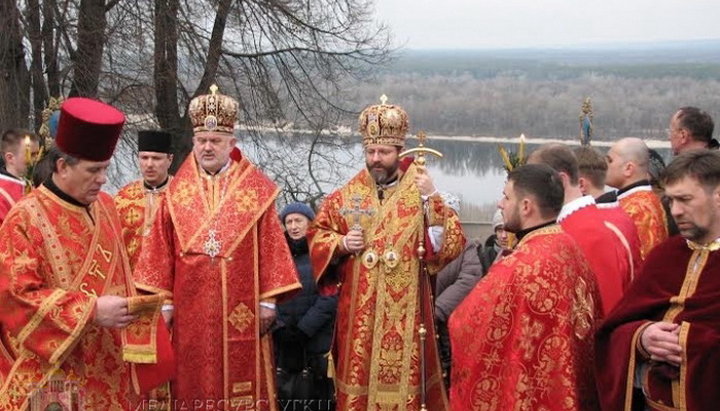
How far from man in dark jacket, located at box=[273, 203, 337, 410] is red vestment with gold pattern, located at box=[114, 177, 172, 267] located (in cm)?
114

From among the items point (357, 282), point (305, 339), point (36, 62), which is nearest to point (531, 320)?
point (357, 282)

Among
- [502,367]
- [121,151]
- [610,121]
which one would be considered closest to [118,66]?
[121,151]

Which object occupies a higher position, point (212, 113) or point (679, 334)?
point (212, 113)

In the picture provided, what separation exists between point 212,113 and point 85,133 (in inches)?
76.4

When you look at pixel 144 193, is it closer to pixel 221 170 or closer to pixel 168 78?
pixel 221 170

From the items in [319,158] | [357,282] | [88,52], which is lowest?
[319,158]

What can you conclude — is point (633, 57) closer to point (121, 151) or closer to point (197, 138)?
point (121, 151)

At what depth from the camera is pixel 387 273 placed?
6.94m

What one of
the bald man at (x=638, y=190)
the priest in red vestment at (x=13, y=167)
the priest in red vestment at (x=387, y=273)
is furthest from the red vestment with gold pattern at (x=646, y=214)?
the priest in red vestment at (x=13, y=167)

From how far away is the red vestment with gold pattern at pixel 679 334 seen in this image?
4.43 metres

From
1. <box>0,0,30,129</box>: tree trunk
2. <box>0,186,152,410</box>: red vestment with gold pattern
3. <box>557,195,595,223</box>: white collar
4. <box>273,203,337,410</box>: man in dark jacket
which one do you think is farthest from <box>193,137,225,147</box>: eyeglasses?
<box>0,0,30,129</box>: tree trunk

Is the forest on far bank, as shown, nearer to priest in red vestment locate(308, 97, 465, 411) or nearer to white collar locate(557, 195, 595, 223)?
priest in red vestment locate(308, 97, 465, 411)

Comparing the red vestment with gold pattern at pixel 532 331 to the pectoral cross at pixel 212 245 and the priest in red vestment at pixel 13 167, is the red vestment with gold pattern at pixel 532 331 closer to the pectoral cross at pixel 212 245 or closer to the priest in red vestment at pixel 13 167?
the pectoral cross at pixel 212 245

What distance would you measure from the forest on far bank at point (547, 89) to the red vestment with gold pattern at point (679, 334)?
806 centimetres
